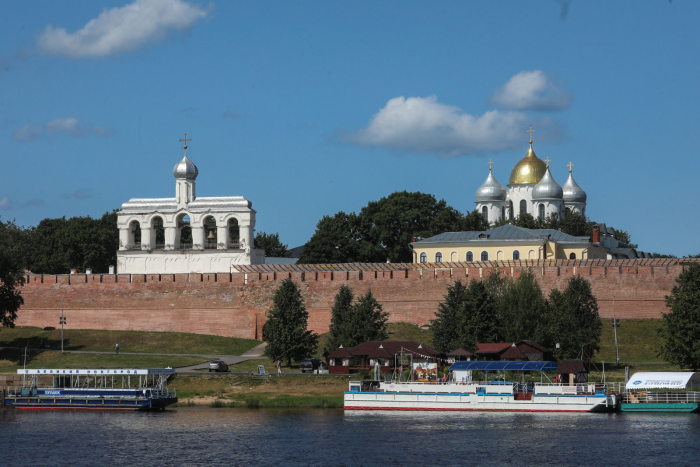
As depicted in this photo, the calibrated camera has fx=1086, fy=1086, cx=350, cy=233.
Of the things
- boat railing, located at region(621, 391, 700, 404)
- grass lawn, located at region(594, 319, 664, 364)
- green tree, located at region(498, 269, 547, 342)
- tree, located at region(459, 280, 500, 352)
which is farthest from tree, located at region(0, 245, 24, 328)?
boat railing, located at region(621, 391, 700, 404)

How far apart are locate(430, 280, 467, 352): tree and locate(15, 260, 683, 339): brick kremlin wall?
25.9ft

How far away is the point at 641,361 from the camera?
168 feet

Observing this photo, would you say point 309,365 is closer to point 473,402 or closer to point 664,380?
point 473,402

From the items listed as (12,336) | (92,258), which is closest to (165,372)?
(12,336)

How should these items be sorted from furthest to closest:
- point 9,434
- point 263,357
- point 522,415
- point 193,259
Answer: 1. point 193,259
2. point 263,357
3. point 522,415
4. point 9,434

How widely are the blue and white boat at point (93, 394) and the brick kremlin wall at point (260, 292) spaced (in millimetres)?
18169

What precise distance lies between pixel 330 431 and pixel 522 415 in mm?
8845

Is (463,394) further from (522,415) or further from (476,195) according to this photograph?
(476,195)

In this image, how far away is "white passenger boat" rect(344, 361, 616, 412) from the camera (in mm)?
43125

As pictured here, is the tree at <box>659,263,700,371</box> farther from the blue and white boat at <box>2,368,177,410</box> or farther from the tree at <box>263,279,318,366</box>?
the blue and white boat at <box>2,368,177,410</box>

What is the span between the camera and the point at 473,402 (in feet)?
145

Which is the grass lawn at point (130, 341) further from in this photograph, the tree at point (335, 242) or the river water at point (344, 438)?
the tree at point (335, 242)

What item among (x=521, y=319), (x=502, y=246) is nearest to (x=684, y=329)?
(x=521, y=319)

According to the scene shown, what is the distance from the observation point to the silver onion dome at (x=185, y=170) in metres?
73.5
